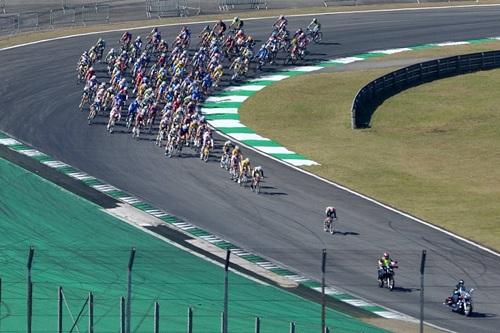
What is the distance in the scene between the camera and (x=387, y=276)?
46469 mm

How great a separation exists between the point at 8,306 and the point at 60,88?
3305cm

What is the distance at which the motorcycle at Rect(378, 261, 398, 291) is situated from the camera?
4634 centimetres

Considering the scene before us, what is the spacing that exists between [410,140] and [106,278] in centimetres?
2582

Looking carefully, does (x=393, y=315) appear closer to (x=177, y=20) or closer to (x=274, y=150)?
(x=274, y=150)

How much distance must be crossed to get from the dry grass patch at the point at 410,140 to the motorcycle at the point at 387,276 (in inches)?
212

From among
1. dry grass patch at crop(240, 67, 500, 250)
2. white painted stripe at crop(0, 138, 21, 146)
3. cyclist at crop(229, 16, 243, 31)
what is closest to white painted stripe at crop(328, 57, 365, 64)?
dry grass patch at crop(240, 67, 500, 250)

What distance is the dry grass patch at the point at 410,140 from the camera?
5541 centimetres

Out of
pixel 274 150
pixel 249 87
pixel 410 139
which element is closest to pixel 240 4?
pixel 249 87

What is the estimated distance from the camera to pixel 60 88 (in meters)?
70.2

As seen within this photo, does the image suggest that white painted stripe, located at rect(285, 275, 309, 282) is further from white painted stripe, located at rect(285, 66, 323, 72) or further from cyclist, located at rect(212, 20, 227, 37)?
cyclist, located at rect(212, 20, 227, 37)

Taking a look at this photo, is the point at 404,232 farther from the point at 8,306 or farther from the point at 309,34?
the point at 309,34

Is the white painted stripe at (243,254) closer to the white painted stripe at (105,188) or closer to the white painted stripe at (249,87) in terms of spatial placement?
the white painted stripe at (105,188)

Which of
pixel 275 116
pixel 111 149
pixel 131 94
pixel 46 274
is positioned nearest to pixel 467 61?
pixel 275 116

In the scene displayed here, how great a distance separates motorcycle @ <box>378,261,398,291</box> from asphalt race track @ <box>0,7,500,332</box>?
28 cm
